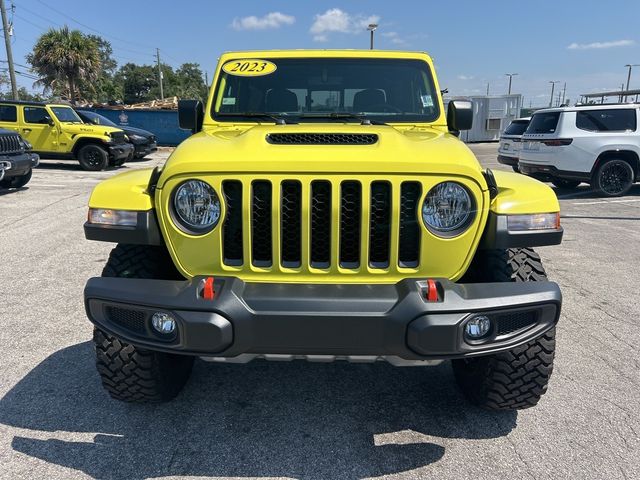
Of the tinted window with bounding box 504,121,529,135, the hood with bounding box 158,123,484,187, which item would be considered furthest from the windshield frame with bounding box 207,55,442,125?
the tinted window with bounding box 504,121,529,135

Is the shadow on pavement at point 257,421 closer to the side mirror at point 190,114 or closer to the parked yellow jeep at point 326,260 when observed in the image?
the parked yellow jeep at point 326,260

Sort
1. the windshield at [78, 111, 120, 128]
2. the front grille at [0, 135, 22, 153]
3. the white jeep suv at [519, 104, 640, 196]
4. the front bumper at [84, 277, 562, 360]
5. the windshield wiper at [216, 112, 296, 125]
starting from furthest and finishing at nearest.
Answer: the windshield at [78, 111, 120, 128] < the white jeep suv at [519, 104, 640, 196] < the front grille at [0, 135, 22, 153] < the windshield wiper at [216, 112, 296, 125] < the front bumper at [84, 277, 562, 360]

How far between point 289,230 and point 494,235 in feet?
2.97

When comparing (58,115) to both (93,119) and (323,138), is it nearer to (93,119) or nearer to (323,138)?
(93,119)

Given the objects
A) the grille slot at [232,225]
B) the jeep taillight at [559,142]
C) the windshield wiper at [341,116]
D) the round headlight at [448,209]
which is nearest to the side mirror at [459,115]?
the windshield wiper at [341,116]

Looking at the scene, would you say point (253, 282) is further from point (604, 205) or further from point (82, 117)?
point (82, 117)

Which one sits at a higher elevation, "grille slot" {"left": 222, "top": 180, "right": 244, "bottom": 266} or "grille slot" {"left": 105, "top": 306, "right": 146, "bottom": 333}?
"grille slot" {"left": 222, "top": 180, "right": 244, "bottom": 266}

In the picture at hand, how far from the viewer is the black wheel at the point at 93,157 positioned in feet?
45.7

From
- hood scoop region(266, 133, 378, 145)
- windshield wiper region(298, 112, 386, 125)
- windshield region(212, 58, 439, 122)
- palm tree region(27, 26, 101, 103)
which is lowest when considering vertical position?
hood scoop region(266, 133, 378, 145)

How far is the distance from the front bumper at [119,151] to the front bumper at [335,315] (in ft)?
43.2

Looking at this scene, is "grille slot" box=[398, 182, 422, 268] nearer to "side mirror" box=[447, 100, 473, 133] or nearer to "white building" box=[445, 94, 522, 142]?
"side mirror" box=[447, 100, 473, 133]

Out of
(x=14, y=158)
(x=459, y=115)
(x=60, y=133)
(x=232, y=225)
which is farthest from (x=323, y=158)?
(x=60, y=133)

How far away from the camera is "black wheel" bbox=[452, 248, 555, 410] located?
237 cm

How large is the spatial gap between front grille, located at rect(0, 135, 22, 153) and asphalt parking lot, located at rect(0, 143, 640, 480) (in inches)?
250
